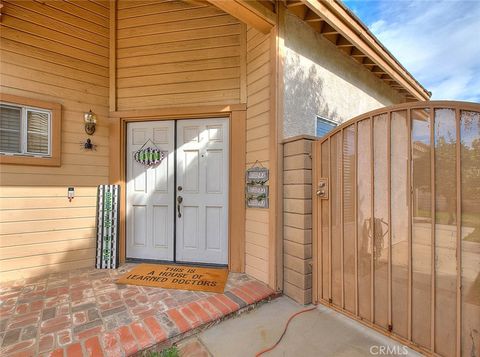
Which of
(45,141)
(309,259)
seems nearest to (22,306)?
(45,141)

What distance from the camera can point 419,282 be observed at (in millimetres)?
1674

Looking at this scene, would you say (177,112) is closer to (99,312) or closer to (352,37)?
(99,312)

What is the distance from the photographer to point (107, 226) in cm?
325

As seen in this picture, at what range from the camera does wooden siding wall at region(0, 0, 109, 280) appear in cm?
278

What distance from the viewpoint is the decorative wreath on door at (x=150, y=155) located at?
3.32 meters

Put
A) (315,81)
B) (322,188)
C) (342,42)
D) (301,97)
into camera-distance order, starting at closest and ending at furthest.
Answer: (322,188)
(301,97)
(315,81)
(342,42)

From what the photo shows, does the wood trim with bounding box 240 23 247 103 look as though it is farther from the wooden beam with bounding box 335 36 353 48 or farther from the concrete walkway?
the concrete walkway

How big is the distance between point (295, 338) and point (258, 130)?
2.13m

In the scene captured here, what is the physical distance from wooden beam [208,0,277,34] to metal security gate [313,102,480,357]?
1.52 metres

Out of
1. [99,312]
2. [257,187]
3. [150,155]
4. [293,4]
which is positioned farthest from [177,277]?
[293,4]

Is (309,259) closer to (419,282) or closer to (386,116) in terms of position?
(419,282)

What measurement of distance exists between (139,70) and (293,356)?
3772 mm

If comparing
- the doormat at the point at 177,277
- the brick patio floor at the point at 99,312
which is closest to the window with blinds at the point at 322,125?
the brick patio floor at the point at 99,312

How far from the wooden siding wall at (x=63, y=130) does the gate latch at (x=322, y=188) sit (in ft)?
9.58
